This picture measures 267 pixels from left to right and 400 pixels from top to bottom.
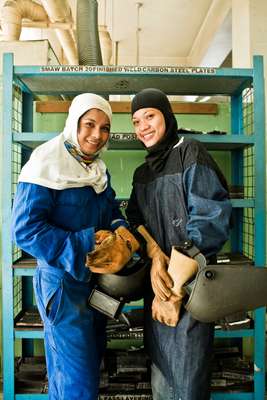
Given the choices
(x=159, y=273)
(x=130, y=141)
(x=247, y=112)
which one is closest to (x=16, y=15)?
(x=130, y=141)

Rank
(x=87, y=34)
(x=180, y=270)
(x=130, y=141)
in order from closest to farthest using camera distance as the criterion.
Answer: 1. (x=180, y=270)
2. (x=130, y=141)
3. (x=87, y=34)

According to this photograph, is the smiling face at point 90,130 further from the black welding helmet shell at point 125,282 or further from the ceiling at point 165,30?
the ceiling at point 165,30

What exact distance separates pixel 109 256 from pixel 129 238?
135 mm

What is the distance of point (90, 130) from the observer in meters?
1.34

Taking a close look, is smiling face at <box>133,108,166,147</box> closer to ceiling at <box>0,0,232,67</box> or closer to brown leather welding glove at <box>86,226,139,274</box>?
brown leather welding glove at <box>86,226,139,274</box>

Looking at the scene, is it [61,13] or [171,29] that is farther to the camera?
[171,29]

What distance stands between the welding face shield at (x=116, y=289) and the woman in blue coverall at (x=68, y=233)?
2.3 inches

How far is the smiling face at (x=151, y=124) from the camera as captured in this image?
4.36ft

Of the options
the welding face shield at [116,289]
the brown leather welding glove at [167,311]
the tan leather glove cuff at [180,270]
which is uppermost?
the tan leather glove cuff at [180,270]

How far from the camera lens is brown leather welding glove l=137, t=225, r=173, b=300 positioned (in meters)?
1.21

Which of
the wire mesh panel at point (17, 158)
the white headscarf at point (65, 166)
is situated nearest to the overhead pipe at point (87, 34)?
the wire mesh panel at point (17, 158)

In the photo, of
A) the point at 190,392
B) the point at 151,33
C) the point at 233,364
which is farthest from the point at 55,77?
the point at 151,33

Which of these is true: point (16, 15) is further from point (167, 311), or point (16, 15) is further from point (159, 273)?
point (167, 311)

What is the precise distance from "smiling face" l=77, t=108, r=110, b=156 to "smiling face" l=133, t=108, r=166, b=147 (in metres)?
0.16
